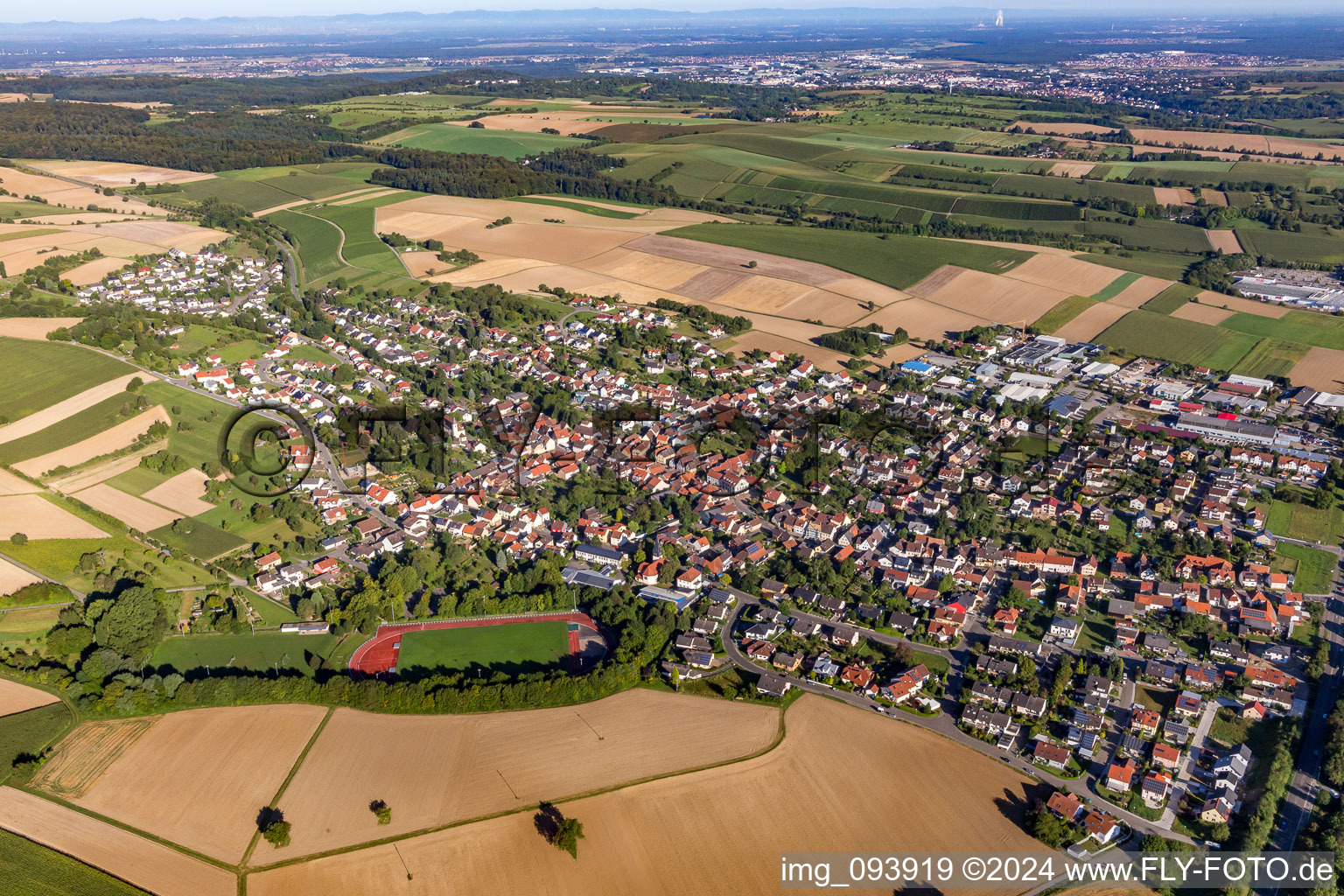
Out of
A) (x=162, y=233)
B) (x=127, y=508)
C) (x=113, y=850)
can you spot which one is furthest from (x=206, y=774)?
(x=162, y=233)

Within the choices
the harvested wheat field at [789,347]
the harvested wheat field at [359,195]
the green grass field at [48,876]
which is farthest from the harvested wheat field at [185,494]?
the harvested wheat field at [359,195]

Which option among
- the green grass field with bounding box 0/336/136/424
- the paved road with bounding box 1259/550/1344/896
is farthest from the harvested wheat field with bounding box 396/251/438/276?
the paved road with bounding box 1259/550/1344/896

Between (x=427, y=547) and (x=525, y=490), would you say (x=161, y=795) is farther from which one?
(x=525, y=490)

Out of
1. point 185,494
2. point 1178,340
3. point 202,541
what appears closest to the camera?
point 202,541

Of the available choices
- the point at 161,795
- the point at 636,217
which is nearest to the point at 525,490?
the point at 161,795

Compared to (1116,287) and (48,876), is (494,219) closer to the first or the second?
(1116,287)

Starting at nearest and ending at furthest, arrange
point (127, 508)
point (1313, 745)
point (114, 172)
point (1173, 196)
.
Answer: point (1313, 745)
point (127, 508)
point (1173, 196)
point (114, 172)
